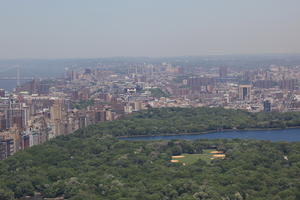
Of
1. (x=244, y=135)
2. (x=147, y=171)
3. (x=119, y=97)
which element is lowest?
(x=244, y=135)

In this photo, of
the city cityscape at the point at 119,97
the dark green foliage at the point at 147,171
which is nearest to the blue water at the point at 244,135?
the dark green foliage at the point at 147,171

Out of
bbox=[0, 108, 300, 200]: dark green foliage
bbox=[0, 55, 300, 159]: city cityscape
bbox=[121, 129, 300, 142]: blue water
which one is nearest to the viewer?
bbox=[0, 108, 300, 200]: dark green foliage

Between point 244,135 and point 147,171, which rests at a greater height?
point 147,171

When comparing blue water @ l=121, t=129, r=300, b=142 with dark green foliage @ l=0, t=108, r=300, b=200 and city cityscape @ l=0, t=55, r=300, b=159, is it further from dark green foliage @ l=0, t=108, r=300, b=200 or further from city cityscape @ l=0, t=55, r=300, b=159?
city cityscape @ l=0, t=55, r=300, b=159

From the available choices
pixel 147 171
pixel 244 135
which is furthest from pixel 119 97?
pixel 147 171

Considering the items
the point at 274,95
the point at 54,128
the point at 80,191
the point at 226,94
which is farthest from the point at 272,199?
the point at 226,94

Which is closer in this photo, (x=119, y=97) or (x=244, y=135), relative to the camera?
(x=244, y=135)

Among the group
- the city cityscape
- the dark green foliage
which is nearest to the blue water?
the dark green foliage

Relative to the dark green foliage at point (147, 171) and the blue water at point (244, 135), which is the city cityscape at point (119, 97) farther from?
the blue water at point (244, 135)

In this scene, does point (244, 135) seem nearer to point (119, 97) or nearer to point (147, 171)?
point (147, 171)
